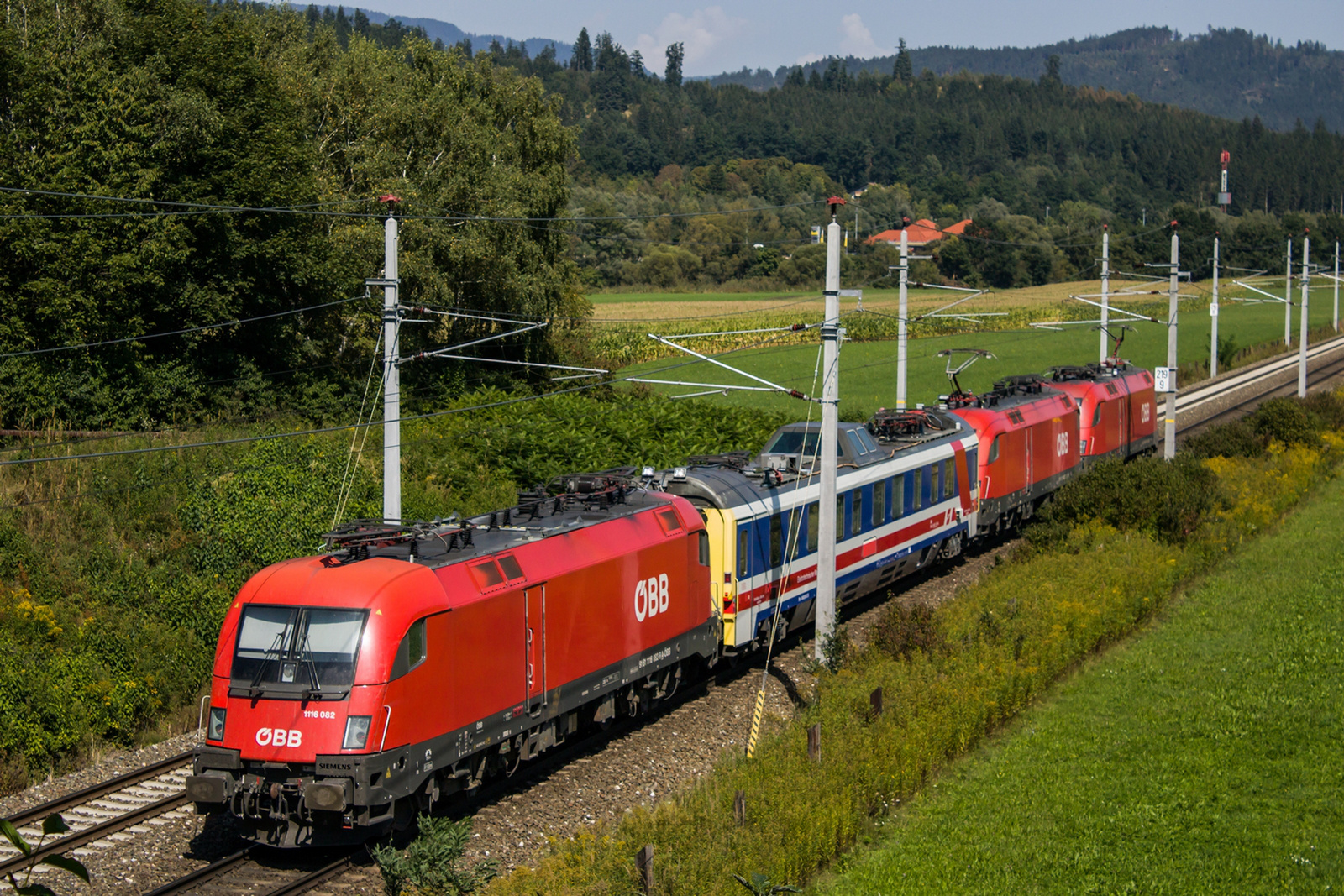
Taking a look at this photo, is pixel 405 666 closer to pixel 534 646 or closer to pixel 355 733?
pixel 355 733

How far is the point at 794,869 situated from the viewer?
494 inches

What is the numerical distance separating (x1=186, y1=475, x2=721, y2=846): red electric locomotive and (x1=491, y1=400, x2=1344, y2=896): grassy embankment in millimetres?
1899

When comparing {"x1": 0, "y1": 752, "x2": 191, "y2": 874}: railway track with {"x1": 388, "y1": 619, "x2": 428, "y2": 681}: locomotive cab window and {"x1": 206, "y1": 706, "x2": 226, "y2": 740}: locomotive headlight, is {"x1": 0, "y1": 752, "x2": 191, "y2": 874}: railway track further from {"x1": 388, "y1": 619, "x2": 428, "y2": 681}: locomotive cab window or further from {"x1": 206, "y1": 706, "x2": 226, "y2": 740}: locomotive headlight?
{"x1": 388, "y1": 619, "x2": 428, "y2": 681}: locomotive cab window

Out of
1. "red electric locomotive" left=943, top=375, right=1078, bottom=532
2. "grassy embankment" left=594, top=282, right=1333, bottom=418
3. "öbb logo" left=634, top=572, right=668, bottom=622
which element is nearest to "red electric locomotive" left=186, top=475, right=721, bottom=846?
"öbb logo" left=634, top=572, right=668, bottom=622

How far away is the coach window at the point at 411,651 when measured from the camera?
12891 millimetres

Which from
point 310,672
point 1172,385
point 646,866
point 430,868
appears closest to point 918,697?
point 646,866

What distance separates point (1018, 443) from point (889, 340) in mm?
49117

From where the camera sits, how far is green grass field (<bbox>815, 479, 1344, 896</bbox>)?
1317 centimetres

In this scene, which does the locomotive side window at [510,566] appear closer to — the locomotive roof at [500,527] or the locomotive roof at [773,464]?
the locomotive roof at [500,527]

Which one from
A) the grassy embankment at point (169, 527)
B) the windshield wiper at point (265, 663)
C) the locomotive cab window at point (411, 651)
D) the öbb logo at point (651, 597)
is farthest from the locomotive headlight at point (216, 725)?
the öbb logo at point (651, 597)

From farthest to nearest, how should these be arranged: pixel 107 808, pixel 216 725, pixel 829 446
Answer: pixel 829 446 < pixel 107 808 < pixel 216 725

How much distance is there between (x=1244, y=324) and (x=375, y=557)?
338 ft

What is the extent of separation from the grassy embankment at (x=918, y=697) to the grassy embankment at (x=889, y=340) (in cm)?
1967

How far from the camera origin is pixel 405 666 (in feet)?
42.7
